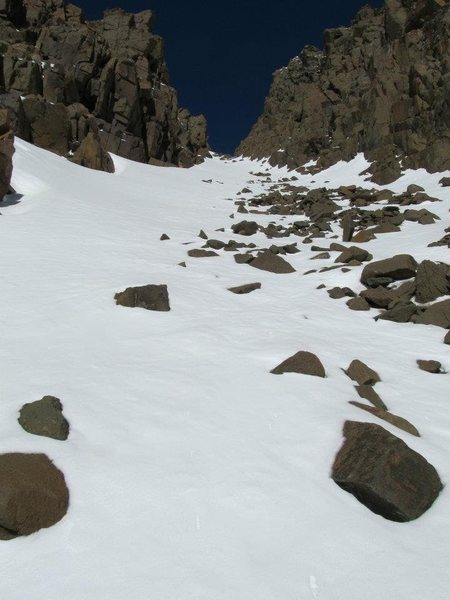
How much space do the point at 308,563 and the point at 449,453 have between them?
7.33 feet

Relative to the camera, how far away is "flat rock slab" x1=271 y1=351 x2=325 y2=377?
19.0 feet

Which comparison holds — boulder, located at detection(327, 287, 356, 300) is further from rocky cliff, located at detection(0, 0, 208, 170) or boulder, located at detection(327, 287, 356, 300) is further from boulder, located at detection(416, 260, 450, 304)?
rocky cliff, located at detection(0, 0, 208, 170)

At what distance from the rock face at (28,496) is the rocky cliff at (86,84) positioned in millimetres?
32532

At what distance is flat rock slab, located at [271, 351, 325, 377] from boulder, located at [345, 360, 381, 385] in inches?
20.4

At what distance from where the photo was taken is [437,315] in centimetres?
846

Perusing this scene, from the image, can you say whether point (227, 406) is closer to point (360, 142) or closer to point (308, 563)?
point (308, 563)

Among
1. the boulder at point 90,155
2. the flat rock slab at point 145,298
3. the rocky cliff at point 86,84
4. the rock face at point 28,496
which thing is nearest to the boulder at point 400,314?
the flat rock slab at point 145,298

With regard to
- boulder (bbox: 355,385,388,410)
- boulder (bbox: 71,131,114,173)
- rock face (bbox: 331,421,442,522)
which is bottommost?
boulder (bbox: 71,131,114,173)

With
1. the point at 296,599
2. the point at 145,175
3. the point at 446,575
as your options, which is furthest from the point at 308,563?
the point at 145,175

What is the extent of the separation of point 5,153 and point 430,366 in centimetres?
1881

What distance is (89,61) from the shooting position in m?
44.4

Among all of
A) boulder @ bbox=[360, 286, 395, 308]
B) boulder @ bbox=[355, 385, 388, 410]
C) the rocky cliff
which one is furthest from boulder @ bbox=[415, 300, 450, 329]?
the rocky cliff

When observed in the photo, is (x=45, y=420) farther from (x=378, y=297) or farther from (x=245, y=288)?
(x=378, y=297)

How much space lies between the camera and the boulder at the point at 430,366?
653 centimetres
